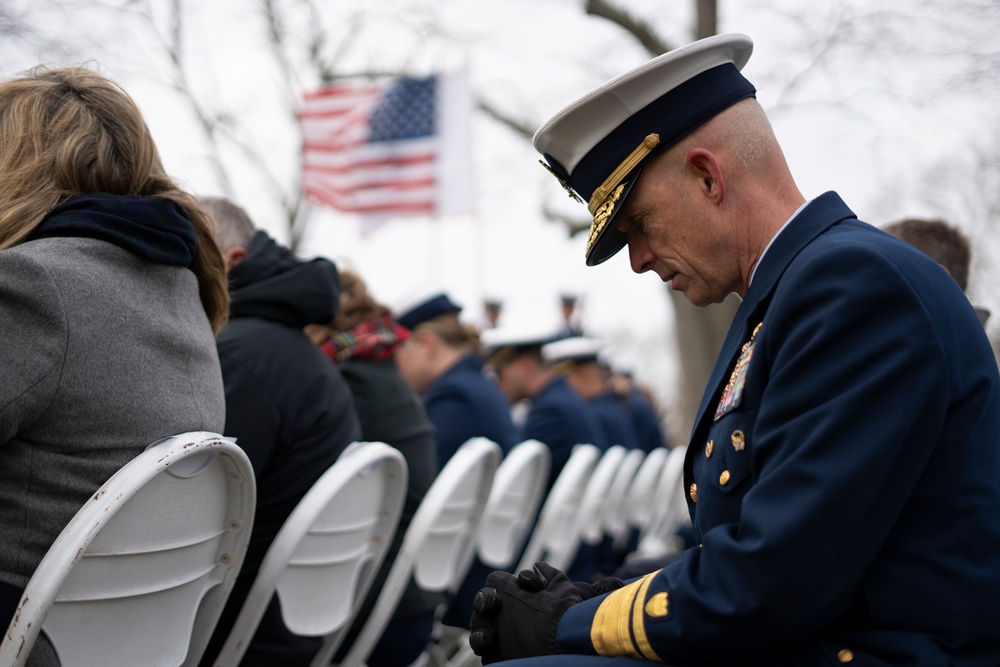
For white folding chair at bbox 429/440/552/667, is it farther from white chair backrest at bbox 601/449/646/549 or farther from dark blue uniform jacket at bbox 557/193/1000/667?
dark blue uniform jacket at bbox 557/193/1000/667

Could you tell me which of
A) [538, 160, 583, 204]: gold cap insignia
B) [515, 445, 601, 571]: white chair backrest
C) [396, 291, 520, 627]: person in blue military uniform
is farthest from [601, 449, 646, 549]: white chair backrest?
[538, 160, 583, 204]: gold cap insignia

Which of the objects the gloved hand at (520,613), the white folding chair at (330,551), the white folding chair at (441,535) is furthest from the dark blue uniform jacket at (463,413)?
the gloved hand at (520,613)

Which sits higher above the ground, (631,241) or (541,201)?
(631,241)

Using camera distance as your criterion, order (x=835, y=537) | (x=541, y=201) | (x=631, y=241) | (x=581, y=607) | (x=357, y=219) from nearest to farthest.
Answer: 1. (x=835, y=537)
2. (x=581, y=607)
3. (x=631, y=241)
4. (x=357, y=219)
5. (x=541, y=201)

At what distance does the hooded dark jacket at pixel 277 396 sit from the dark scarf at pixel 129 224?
0.63 meters

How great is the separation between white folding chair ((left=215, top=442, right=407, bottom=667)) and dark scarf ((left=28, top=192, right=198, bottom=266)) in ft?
2.06

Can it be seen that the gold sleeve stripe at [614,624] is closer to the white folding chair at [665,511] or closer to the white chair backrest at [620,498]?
the white chair backrest at [620,498]

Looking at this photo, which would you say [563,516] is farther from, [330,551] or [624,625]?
[624,625]

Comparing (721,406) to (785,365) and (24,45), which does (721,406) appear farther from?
(24,45)

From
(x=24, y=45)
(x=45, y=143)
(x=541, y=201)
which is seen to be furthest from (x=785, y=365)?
(x=541, y=201)

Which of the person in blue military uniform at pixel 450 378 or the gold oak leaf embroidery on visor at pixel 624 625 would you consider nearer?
the gold oak leaf embroidery on visor at pixel 624 625

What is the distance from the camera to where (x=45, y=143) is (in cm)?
209

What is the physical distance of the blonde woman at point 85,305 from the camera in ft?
5.79

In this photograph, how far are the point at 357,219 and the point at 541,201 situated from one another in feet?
23.2
